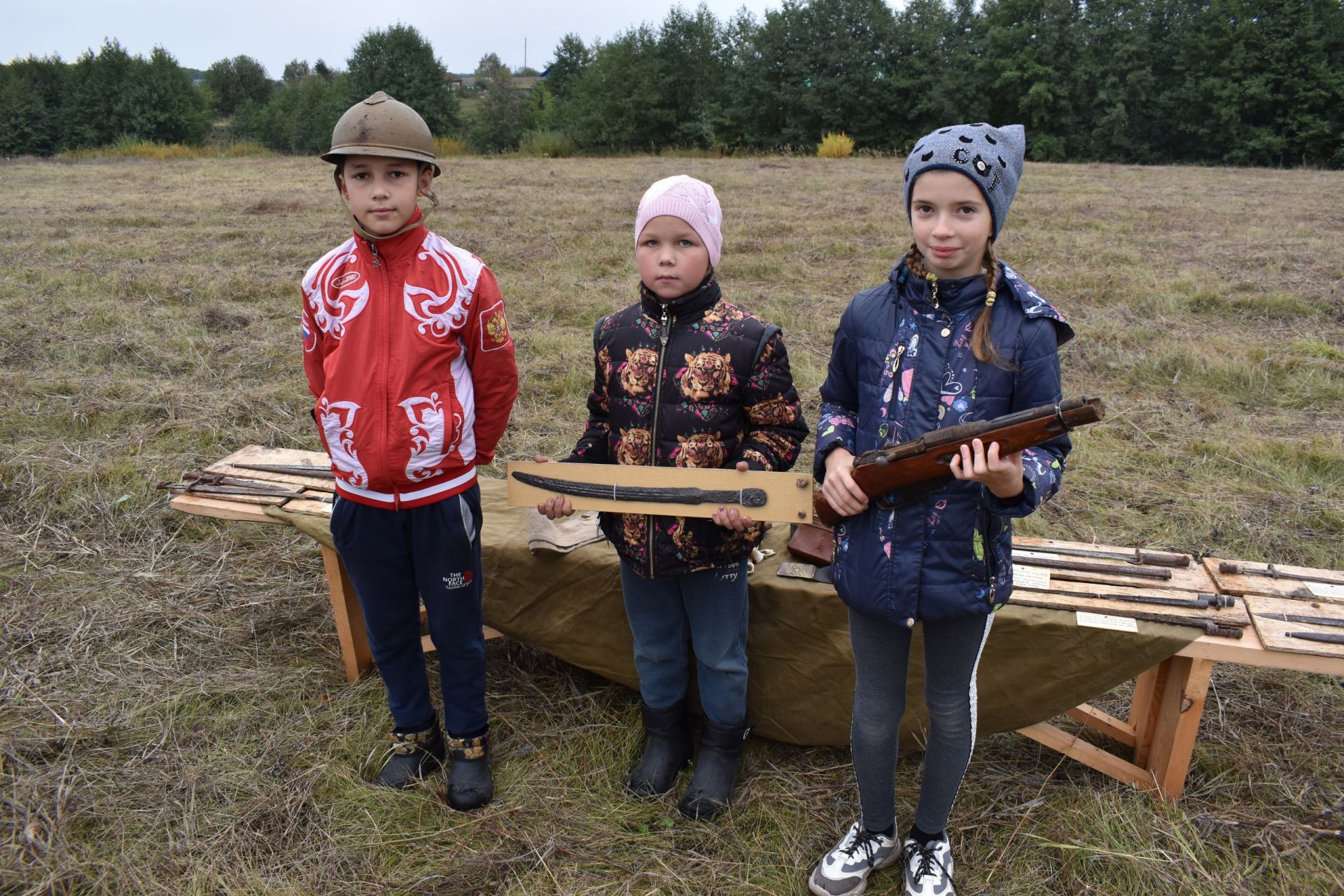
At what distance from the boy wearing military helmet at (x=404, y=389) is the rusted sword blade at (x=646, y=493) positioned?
253 millimetres

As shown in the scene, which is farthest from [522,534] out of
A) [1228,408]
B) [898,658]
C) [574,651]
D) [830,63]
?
[830,63]

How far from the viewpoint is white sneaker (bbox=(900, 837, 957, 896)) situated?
240cm

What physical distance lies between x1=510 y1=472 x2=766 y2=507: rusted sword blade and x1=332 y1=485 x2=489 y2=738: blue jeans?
249mm

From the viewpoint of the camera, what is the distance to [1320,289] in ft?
27.4

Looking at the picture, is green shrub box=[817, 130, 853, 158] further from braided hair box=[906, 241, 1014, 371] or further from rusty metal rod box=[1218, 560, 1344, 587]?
braided hair box=[906, 241, 1014, 371]

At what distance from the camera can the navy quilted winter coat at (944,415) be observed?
79.3 inches

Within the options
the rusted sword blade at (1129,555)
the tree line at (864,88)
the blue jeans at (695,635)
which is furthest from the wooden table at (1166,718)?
the tree line at (864,88)

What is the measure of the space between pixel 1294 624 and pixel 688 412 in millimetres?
1879

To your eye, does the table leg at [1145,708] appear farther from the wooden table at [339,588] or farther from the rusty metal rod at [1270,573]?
the wooden table at [339,588]

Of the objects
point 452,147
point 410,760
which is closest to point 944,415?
point 410,760

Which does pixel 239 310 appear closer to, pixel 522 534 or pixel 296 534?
pixel 296 534

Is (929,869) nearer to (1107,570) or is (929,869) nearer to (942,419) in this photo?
(1107,570)

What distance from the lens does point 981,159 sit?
196 centimetres

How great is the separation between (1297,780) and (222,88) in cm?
6006
